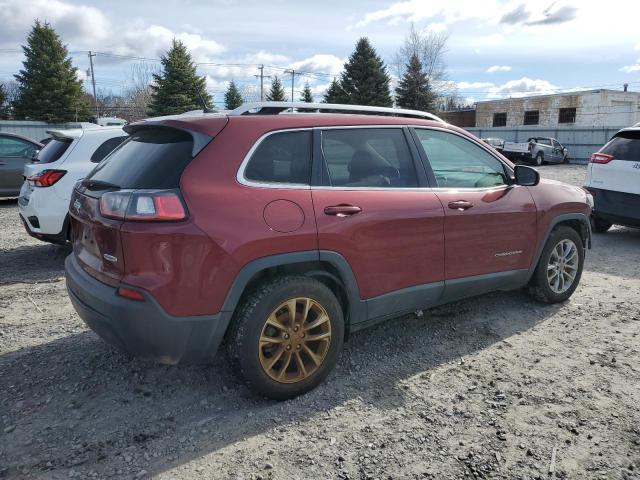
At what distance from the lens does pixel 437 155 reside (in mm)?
3893

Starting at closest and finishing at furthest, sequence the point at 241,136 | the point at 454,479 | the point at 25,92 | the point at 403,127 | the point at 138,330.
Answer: the point at 454,479 → the point at 138,330 → the point at 241,136 → the point at 403,127 → the point at 25,92

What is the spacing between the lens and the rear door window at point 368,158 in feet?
10.8

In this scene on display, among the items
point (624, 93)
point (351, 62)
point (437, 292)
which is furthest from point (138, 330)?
point (624, 93)

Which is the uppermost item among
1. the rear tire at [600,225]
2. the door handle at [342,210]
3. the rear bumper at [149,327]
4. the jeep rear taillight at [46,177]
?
the door handle at [342,210]

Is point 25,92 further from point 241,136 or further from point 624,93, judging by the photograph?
point 624,93

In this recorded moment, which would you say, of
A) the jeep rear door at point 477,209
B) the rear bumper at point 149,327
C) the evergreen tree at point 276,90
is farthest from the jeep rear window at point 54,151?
the evergreen tree at point 276,90

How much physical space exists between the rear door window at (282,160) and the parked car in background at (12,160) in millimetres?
9264

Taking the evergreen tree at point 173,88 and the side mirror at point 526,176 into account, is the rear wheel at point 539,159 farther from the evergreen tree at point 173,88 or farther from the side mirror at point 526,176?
the side mirror at point 526,176

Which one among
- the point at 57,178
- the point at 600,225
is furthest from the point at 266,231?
the point at 600,225

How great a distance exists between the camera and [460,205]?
12.4 ft

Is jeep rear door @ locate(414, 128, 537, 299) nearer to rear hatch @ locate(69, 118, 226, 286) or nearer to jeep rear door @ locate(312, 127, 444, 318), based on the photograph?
jeep rear door @ locate(312, 127, 444, 318)

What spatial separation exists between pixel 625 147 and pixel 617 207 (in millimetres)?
924

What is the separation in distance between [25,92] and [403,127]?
40895 mm

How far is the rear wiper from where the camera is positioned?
2971 mm
